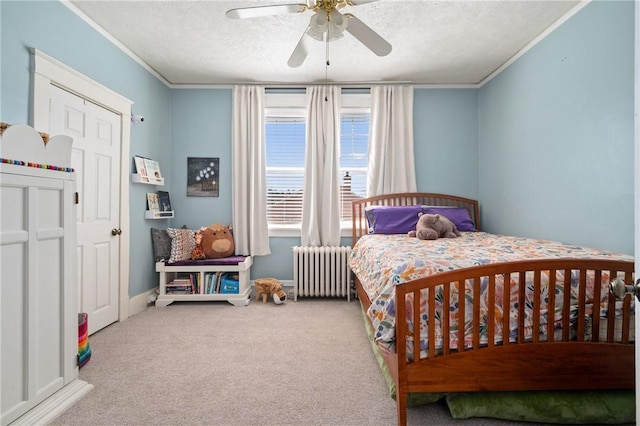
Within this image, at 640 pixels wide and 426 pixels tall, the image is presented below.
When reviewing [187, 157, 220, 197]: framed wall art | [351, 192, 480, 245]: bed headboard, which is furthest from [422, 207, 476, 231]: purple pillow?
[187, 157, 220, 197]: framed wall art

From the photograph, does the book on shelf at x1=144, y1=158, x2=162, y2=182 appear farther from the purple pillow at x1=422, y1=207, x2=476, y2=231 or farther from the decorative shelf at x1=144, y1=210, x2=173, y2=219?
the purple pillow at x1=422, y1=207, x2=476, y2=231

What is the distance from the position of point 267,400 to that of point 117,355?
4.17ft

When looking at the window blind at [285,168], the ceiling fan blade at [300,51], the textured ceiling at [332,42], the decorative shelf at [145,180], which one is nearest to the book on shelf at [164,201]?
the decorative shelf at [145,180]

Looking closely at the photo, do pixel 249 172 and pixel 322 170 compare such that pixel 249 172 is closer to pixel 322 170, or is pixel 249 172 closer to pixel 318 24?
pixel 322 170

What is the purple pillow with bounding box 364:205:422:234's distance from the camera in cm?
327

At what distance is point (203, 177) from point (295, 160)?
1181 mm

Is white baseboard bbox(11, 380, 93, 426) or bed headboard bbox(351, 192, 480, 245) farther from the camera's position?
bed headboard bbox(351, 192, 480, 245)

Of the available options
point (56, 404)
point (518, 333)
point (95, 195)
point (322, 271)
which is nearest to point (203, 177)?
point (95, 195)

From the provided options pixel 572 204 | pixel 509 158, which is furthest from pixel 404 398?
pixel 509 158

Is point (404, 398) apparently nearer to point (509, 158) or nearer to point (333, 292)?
point (333, 292)

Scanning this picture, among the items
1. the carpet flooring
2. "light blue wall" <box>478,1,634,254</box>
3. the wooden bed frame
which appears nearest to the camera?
the wooden bed frame

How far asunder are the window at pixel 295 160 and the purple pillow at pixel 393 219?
59 centimetres

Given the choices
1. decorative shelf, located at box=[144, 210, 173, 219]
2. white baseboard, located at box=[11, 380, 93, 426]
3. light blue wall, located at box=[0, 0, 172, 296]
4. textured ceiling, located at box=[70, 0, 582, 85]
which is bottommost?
white baseboard, located at box=[11, 380, 93, 426]

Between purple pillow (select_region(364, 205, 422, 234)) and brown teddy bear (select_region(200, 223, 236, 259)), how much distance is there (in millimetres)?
1647
